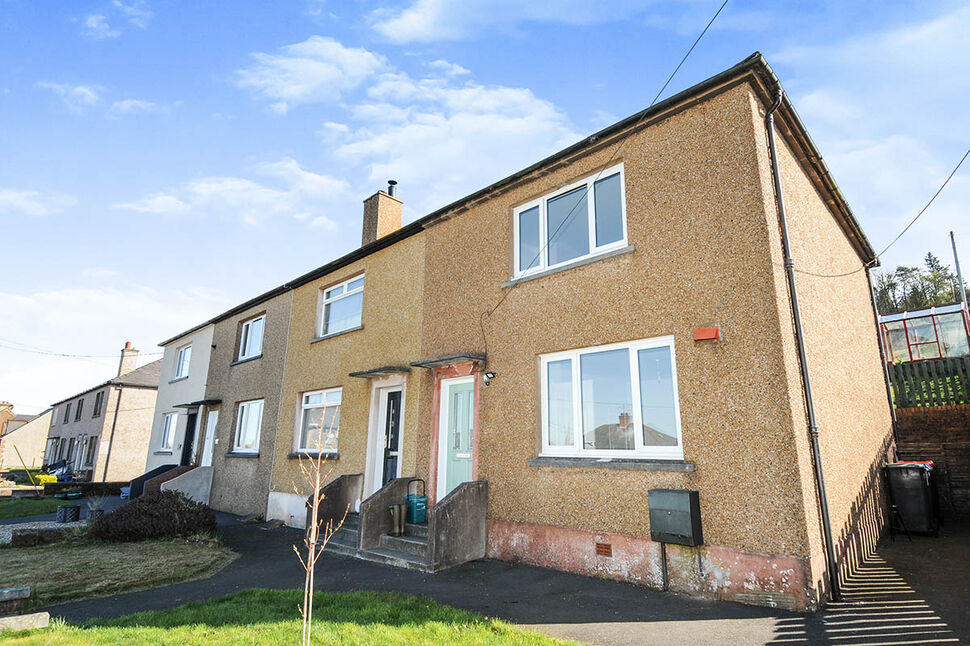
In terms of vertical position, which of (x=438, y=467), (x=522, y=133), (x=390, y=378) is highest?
(x=522, y=133)

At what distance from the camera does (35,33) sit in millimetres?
7031

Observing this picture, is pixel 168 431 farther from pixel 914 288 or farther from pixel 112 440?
pixel 914 288

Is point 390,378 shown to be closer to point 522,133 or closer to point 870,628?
point 522,133

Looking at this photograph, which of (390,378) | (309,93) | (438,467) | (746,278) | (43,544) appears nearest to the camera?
(746,278)

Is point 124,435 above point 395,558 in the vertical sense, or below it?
above

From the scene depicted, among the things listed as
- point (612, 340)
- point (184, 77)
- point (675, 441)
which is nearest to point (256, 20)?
point (184, 77)

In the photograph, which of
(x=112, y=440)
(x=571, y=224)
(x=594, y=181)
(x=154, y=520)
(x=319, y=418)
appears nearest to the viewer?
(x=594, y=181)

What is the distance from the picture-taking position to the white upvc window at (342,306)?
11.6 metres

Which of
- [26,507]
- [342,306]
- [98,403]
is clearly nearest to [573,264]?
[342,306]

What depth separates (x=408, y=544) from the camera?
7438 millimetres

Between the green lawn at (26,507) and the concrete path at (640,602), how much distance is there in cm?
1172

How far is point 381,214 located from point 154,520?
329 inches

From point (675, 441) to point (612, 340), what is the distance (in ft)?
4.69

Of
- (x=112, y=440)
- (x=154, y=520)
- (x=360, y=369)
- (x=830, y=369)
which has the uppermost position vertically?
(x=360, y=369)
